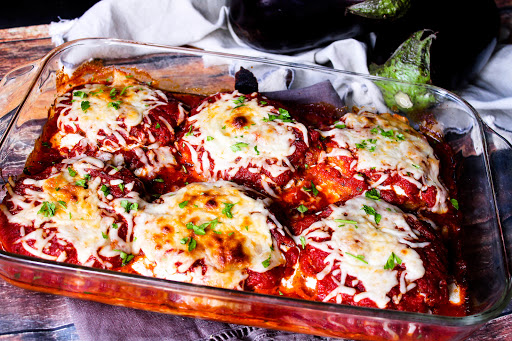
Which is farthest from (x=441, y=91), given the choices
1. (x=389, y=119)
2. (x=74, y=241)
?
(x=74, y=241)

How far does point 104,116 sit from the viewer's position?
3.05 metres

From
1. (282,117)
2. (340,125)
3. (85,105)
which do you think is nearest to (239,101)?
(282,117)

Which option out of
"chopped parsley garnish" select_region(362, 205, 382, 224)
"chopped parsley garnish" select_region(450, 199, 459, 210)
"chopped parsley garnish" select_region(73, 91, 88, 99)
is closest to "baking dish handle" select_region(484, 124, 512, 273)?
"chopped parsley garnish" select_region(450, 199, 459, 210)

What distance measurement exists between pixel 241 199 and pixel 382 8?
1912 millimetres

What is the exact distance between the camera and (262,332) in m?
2.52

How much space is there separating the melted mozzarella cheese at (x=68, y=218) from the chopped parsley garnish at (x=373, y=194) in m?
1.39

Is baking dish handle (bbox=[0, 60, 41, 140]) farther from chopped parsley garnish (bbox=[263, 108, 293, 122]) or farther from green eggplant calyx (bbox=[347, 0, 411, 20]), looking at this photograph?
green eggplant calyx (bbox=[347, 0, 411, 20])

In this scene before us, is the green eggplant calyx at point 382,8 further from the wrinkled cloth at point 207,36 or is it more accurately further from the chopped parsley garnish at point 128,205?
the chopped parsley garnish at point 128,205

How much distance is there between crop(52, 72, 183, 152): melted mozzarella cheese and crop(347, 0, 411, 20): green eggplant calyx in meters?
1.63

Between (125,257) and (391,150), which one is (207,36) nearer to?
(391,150)

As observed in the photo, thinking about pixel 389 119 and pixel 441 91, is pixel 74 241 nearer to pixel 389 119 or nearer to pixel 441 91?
pixel 389 119

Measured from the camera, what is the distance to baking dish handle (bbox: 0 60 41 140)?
3040 mm

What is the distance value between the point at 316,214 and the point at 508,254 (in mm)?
1047

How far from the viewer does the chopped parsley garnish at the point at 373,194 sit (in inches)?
114
